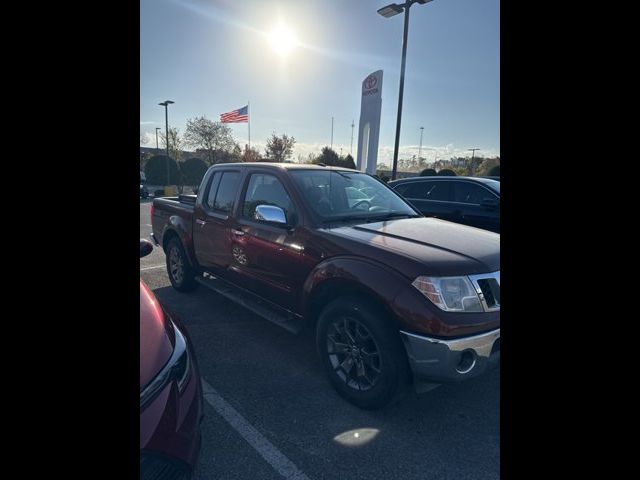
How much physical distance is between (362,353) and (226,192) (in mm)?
2525

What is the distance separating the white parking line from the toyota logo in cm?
1255

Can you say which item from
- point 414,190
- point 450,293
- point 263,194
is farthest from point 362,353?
point 414,190

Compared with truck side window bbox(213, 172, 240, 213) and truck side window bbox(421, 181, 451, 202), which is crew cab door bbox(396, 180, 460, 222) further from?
truck side window bbox(213, 172, 240, 213)

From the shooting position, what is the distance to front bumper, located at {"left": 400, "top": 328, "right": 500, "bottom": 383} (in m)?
2.28

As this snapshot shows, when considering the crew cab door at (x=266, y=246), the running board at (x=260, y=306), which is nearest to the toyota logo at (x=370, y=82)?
the crew cab door at (x=266, y=246)

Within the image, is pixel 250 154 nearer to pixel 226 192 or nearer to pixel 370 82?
pixel 370 82

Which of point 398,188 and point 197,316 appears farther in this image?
point 398,188

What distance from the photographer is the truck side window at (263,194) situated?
11.4ft

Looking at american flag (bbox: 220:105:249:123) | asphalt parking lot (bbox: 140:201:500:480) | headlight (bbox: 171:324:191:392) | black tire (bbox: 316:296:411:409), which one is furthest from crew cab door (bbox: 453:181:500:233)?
american flag (bbox: 220:105:249:123)
